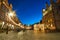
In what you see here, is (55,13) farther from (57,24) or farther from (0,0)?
(0,0)

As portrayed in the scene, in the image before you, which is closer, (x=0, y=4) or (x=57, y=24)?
(x=57, y=24)

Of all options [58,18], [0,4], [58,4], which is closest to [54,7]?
[58,4]

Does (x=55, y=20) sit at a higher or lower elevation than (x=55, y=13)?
lower

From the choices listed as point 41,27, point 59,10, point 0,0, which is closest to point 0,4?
point 0,0

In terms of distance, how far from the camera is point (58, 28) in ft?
119

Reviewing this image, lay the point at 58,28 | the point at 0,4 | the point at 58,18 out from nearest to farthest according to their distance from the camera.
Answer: the point at 58,28 → the point at 58,18 → the point at 0,4

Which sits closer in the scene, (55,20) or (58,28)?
(58,28)

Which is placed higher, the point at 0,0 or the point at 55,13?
the point at 0,0

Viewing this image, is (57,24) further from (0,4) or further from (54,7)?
(0,4)

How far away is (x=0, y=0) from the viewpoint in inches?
2010

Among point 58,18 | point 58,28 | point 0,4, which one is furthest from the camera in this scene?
point 0,4

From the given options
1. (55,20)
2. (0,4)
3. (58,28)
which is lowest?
(58,28)

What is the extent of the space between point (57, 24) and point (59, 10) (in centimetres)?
529

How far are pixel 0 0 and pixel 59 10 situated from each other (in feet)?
96.6
